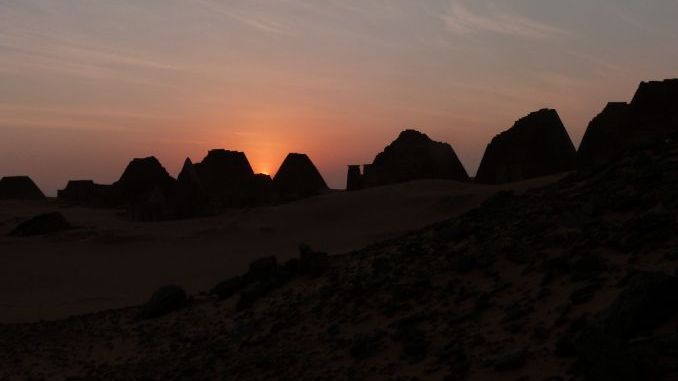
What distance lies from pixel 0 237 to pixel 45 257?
4213 millimetres

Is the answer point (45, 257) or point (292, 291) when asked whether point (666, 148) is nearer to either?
point (292, 291)

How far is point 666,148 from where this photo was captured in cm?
803

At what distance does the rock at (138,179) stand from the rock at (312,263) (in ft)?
72.2

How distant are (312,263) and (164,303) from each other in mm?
2543

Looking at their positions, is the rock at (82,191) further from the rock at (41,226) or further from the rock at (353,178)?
the rock at (41,226)

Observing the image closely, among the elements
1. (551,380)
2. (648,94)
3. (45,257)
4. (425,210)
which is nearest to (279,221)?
(425,210)

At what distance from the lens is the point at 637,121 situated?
1823cm

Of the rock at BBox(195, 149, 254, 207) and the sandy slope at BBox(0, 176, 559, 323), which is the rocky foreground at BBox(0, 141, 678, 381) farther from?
the rock at BBox(195, 149, 254, 207)

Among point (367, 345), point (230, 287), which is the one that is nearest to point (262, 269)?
point (230, 287)

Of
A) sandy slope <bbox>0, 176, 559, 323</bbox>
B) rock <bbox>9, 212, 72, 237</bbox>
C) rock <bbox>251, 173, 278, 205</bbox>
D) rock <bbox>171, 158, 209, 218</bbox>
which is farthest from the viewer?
rock <bbox>251, 173, 278, 205</bbox>

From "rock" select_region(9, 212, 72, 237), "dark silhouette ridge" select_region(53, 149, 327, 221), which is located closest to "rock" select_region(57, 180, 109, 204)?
"dark silhouette ridge" select_region(53, 149, 327, 221)

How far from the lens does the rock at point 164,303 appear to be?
10.9 meters

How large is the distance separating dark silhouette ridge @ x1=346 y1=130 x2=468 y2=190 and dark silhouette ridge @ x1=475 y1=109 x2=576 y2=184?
4.17 metres

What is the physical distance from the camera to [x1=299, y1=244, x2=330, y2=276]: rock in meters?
9.97
